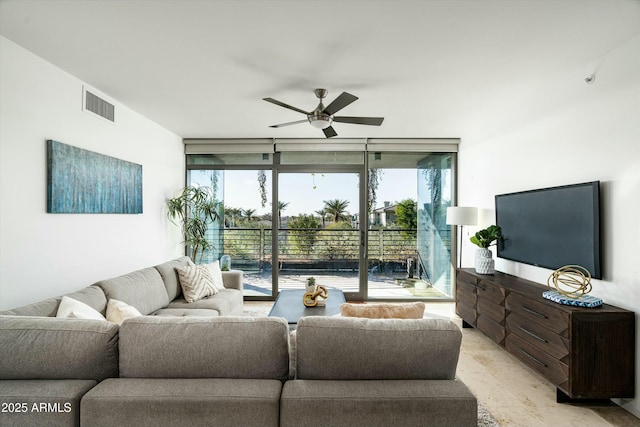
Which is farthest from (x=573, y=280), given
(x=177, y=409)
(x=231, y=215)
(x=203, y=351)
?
(x=231, y=215)

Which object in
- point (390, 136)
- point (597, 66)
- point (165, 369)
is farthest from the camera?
point (390, 136)

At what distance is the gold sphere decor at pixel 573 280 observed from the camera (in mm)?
2424

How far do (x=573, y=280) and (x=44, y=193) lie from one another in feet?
13.4

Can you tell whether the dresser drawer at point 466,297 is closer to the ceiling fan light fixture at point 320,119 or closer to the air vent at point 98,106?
the ceiling fan light fixture at point 320,119

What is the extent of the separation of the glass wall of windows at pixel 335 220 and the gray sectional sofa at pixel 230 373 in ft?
12.2

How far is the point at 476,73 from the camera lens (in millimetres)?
2688

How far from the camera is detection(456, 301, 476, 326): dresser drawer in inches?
144

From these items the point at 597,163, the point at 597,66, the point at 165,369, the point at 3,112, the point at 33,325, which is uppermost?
the point at 597,66

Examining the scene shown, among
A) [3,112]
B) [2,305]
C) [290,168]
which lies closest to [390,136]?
[290,168]

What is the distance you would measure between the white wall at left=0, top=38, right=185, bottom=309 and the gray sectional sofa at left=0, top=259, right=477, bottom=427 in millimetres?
1065

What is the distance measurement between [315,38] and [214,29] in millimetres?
641

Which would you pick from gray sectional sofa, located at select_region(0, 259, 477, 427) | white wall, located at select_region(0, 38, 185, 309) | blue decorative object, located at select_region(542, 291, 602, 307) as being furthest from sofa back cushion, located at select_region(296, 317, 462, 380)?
white wall, located at select_region(0, 38, 185, 309)

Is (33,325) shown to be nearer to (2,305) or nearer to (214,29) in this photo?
(2,305)

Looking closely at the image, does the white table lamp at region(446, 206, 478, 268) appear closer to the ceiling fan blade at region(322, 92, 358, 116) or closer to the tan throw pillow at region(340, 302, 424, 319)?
the ceiling fan blade at region(322, 92, 358, 116)
